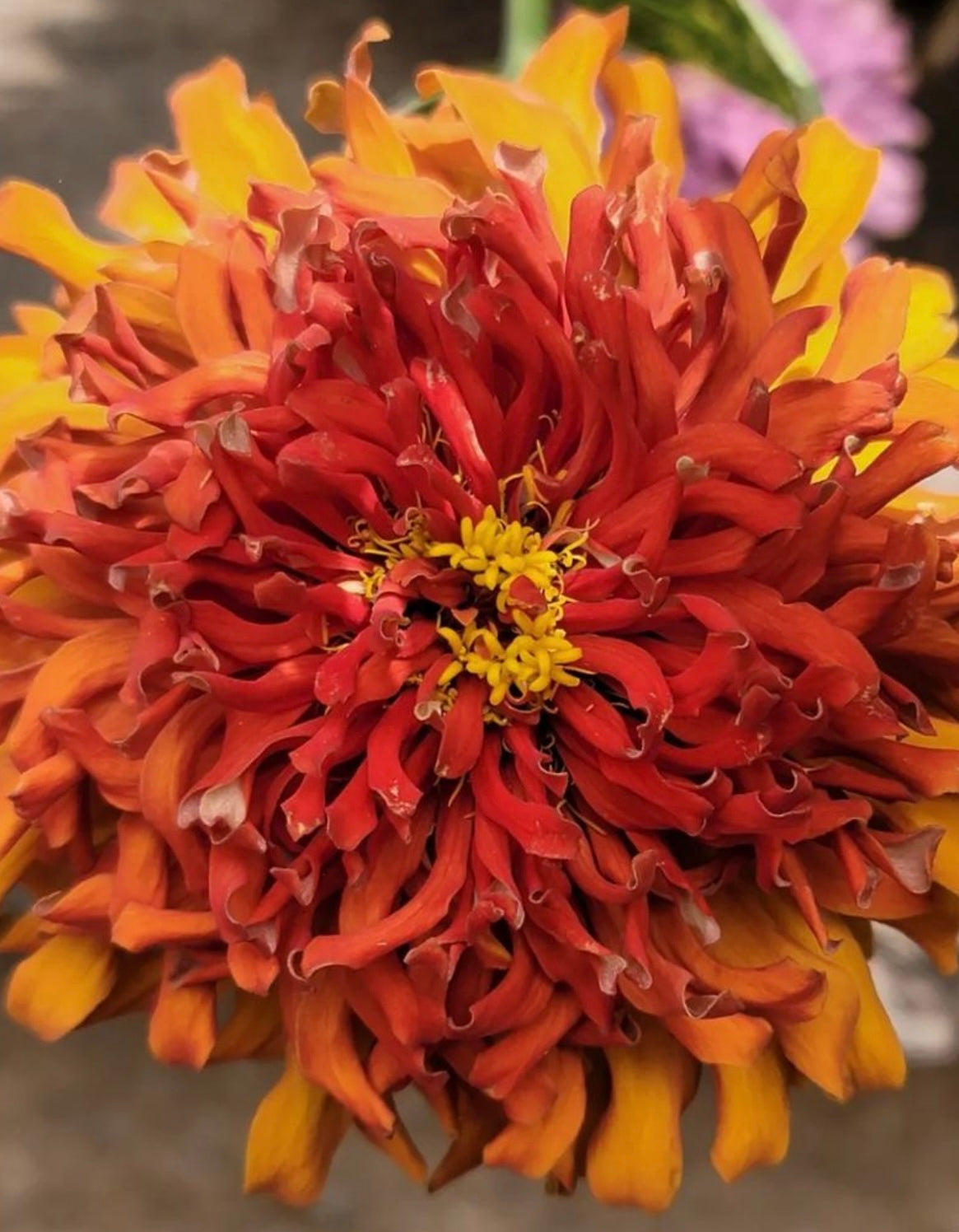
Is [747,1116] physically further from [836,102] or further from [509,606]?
[836,102]

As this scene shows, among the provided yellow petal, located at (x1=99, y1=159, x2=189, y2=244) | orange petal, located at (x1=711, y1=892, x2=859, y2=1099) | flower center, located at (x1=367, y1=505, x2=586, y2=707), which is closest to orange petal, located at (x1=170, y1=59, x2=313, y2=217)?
yellow petal, located at (x1=99, y1=159, x2=189, y2=244)

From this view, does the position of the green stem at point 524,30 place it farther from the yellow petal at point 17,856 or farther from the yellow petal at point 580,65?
the yellow petal at point 17,856

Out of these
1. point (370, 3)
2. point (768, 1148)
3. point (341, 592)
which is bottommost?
point (768, 1148)

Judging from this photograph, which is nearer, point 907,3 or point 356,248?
point 356,248

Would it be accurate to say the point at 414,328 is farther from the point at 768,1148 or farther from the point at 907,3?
the point at 907,3

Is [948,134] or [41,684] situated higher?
[948,134]

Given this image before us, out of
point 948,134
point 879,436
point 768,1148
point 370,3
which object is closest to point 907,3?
point 948,134

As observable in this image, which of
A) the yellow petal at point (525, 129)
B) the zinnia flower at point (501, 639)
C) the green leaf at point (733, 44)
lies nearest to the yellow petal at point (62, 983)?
the zinnia flower at point (501, 639)
